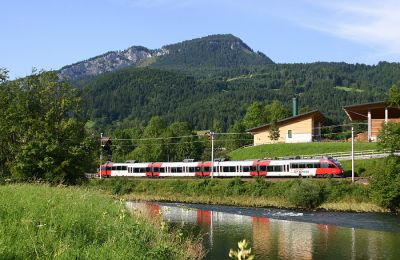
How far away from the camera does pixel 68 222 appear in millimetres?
12586

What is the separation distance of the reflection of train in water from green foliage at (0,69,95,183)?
29798mm

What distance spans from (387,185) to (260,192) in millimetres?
14058

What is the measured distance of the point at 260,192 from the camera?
53031mm

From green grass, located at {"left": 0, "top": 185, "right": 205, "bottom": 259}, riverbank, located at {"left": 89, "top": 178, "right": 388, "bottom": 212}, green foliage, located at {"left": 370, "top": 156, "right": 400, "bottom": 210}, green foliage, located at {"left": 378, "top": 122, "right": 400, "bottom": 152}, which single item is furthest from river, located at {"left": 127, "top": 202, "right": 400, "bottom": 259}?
green foliage, located at {"left": 378, "top": 122, "right": 400, "bottom": 152}

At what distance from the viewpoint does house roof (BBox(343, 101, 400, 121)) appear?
73.6 meters

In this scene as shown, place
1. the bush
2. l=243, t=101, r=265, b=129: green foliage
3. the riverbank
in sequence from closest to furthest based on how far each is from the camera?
the riverbank, the bush, l=243, t=101, r=265, b=129: green foliage

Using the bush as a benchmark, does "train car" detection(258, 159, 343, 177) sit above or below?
above

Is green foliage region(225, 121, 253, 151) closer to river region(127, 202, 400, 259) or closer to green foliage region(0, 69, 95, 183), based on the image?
river region(127, 202, 400, 259)

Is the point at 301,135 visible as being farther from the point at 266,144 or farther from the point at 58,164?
the point at 58,164

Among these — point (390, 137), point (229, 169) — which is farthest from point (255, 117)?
point (390, 137)

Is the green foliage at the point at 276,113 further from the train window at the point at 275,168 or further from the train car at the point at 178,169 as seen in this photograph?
the train window at the point at 275,168

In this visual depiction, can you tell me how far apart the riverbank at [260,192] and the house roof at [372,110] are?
87.0ft

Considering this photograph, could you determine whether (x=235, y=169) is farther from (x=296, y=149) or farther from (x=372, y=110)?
(x=372, y=110)

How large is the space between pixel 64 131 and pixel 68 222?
2288 centimetres
